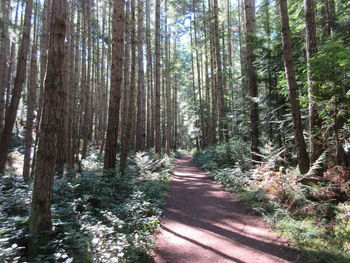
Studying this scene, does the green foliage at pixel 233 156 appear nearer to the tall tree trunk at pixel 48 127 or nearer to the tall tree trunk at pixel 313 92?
the tall tree trunk at pixel 313 92

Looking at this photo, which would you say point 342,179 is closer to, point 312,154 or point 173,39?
point 312,154

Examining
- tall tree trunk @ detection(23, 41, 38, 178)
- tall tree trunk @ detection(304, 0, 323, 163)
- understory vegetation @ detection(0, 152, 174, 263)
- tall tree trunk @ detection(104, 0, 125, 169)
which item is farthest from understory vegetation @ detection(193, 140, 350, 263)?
tall tree trunk @ detection(23, 41, 38, 178)

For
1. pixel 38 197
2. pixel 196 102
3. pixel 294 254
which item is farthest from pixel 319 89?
pixel 196 102

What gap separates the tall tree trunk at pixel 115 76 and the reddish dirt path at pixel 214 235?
2645 millimetres

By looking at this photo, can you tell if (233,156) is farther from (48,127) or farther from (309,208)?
(48,127)

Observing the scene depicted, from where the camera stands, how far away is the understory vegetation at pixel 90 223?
340 centimetres

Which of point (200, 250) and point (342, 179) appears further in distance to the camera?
point (342, 179)

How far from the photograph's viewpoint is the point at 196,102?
82.8 ft

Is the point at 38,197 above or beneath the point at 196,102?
beneath

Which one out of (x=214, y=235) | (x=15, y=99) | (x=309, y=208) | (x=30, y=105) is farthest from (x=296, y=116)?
(x=30, y=105)

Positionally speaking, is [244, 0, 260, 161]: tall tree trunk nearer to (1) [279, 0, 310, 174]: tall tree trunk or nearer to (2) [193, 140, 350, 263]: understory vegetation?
(2) [193, 140, 350, 263]: understory vegetation

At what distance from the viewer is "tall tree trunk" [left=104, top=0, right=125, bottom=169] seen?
8.37 meters

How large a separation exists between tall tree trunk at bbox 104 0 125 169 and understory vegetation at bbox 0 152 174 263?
3.61 feet

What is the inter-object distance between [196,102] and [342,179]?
2002cm
